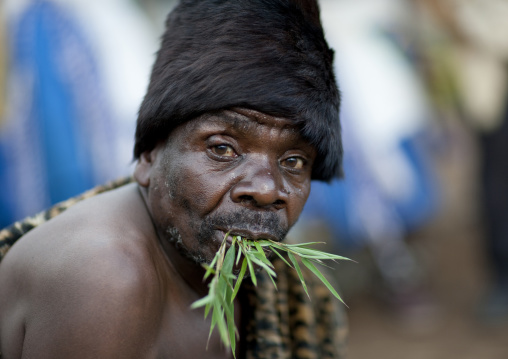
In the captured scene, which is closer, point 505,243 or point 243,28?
point 243,28

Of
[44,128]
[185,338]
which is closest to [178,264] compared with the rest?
[185,338]

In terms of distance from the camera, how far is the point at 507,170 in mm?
4953

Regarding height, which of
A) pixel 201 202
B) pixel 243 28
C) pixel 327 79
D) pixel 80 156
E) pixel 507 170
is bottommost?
pixel 507 170

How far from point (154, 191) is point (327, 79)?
631 mm

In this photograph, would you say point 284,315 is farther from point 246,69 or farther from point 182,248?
point 246,69

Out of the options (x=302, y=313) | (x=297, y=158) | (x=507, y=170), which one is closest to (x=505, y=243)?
(x=507, y=170)

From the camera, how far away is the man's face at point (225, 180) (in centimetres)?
163

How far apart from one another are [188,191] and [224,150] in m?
0.16

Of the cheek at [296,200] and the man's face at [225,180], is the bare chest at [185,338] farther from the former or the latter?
the cheek at [296,200]

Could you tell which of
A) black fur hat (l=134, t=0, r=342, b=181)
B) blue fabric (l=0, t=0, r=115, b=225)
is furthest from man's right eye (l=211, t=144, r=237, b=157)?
blue fabric (l=0, t=0, r=115, b=225)

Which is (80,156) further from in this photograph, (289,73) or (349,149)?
(289,73)

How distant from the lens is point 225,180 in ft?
5.35

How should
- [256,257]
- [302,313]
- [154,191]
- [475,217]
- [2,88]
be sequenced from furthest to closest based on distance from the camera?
[475,217]
[2,88]
[302,313]
[154,191]
[256,257]

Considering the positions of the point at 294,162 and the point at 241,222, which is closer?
the point at 241,222
